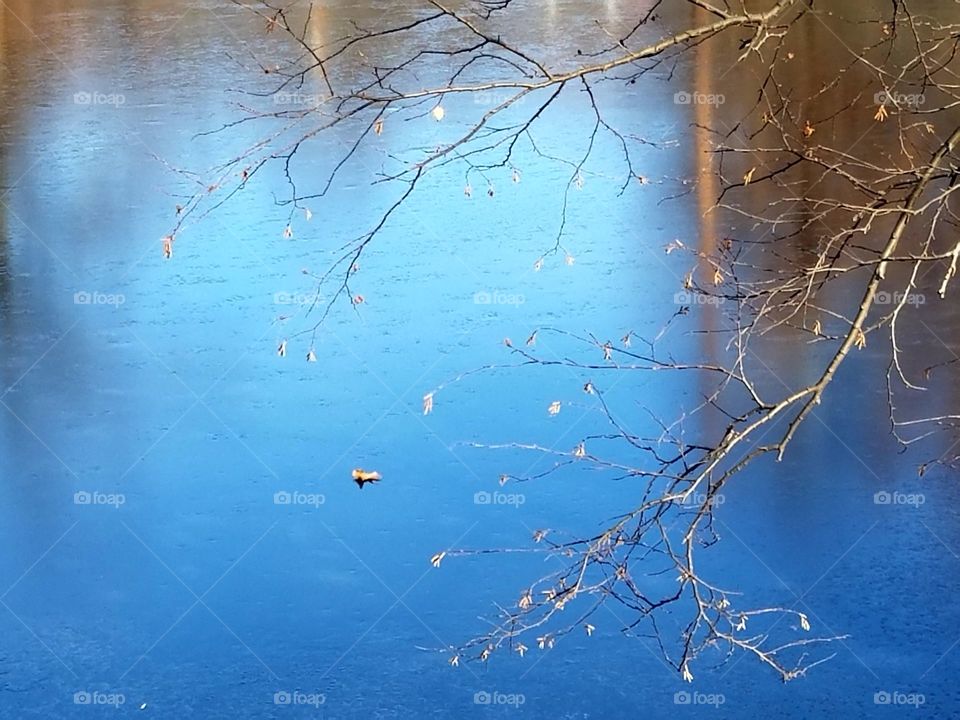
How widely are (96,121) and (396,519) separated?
7.19m

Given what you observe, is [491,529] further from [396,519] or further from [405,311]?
[405,311]

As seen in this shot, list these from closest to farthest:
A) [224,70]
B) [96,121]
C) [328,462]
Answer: [328,462] < [96,121] < [224,70]

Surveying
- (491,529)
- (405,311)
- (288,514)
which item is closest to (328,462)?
(288,514)

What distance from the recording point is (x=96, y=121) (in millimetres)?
11906

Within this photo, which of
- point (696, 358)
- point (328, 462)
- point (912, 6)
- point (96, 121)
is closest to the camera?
point (328, 462)

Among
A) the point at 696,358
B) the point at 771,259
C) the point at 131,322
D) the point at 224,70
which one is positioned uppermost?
the point at 224,70

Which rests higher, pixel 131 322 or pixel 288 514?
pixel 131 322

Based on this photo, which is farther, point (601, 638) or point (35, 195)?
point (35, 195)

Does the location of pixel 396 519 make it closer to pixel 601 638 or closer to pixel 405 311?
pixel 601 638

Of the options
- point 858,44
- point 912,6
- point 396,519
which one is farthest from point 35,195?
point 912,6

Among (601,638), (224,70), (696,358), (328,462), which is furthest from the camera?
(224,70)

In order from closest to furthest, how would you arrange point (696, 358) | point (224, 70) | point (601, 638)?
point (601, 638), point (696, 358), point (224, 70)

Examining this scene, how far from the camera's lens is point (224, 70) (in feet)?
43.8

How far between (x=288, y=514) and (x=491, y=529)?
955 mm
